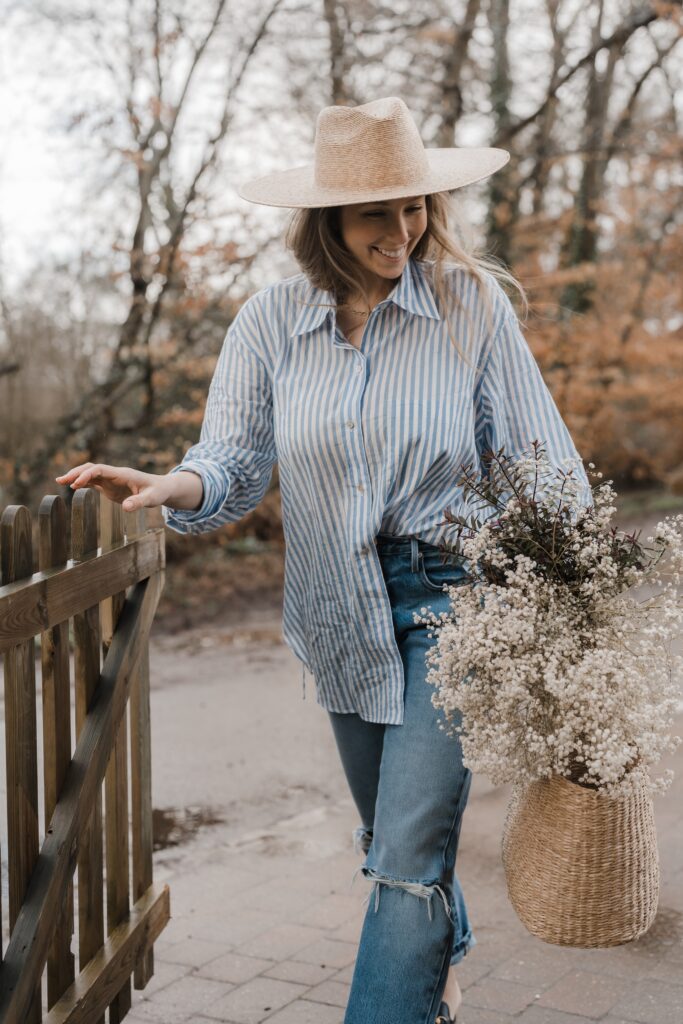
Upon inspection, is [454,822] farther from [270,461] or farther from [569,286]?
[569,286]

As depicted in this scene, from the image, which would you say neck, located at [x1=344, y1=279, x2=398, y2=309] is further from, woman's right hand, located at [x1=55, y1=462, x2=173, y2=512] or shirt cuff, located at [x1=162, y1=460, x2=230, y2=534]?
woman's right hand, located at [x1=55, y1=462, x2=173, y2=512]

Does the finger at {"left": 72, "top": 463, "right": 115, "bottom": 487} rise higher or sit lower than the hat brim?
lower

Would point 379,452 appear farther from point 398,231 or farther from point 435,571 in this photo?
point 398,231

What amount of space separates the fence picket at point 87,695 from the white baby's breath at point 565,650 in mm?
908

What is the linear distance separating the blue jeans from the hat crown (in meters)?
0.85

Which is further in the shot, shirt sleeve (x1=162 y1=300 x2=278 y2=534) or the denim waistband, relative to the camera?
shirt sleeve (x1=162 y1=300 x2=278 y2=534)

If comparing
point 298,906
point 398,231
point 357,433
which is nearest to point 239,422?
point 357,433

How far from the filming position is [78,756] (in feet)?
8.88

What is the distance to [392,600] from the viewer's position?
2.62 m

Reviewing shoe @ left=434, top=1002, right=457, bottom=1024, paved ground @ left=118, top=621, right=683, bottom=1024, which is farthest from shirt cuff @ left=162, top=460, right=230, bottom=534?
→ paved ground @ left=118, top=621, right=683, bottom=1024

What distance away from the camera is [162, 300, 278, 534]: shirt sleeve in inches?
110

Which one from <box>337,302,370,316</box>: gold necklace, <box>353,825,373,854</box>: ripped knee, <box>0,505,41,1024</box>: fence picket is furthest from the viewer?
<box>353,825,373,854</box>: ripped knee

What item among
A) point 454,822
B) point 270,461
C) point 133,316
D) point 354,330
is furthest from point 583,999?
point 133,316

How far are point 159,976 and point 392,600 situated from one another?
1.57 m
